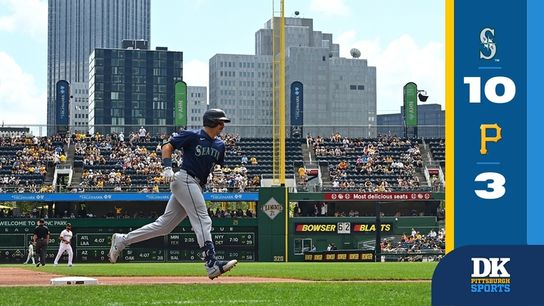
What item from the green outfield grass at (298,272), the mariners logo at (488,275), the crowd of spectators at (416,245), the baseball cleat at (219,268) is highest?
the mariners logo at (488,275)

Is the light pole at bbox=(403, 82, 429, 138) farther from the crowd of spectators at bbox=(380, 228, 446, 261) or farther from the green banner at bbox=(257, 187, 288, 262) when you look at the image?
the green banner at bbox=(257, 187, 288, 262)

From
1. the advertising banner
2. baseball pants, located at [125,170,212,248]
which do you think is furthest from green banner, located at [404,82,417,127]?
baseball pants, located at [125,170,212,248]

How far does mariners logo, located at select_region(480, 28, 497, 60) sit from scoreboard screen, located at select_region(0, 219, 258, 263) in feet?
115

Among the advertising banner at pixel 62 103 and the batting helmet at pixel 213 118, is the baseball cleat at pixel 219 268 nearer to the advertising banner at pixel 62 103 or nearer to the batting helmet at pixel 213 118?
the batting helmet at pixel 213 118

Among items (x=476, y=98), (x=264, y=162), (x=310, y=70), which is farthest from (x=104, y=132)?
Answer: (x=310, y=70)

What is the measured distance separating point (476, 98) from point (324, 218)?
36510 millimetres

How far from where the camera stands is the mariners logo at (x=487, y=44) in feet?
26.9

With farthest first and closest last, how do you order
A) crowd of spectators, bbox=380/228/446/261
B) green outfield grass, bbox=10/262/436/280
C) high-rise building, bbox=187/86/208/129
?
high-rise building, bbox=187/86/208/129 < crowd of spectators, bbox=380/228/446/261 < green outfield grass, bbox=10/262/436/280

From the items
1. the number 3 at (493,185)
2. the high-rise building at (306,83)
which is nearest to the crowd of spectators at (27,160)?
the number 3 at (493,185)

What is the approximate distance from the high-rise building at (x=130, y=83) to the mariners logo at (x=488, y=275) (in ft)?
535

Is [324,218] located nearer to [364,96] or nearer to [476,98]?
[476,98]

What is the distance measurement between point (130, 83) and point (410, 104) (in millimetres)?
120292

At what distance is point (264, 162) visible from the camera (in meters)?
52.6

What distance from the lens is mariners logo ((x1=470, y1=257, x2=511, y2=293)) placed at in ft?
24.7
